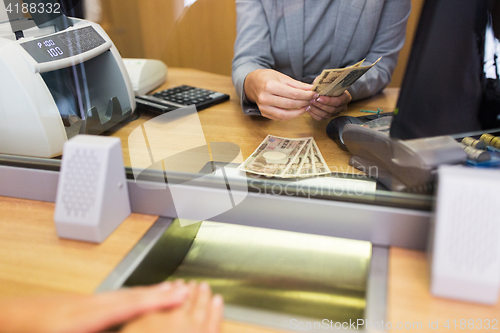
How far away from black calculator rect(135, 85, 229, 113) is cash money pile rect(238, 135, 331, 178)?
0.34 metres

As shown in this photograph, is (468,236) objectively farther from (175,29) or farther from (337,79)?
(175,29)

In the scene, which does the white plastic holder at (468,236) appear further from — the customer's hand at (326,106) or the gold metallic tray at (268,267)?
the customer's hand at (326,106)

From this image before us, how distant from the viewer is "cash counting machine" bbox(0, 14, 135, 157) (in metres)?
0.75

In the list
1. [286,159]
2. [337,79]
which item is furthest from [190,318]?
[337,79]

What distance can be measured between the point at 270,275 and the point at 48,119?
2.04 feet

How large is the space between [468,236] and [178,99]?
92 centimetres

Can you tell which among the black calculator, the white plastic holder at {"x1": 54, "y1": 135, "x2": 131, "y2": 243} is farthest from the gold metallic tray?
the black calculator

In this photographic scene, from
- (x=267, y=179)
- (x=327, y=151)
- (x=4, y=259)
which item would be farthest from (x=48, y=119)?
(x=327, y=151)

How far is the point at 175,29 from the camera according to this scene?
941mm

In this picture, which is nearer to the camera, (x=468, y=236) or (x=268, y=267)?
(x=468, y=236)

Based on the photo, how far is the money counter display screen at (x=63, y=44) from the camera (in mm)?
778

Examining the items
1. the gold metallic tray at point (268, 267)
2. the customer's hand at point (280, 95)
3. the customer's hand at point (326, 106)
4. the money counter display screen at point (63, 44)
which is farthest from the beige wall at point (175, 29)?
the gold metallic tray at point (268, 267)

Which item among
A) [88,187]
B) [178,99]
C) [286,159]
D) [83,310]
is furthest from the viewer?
[178,99]

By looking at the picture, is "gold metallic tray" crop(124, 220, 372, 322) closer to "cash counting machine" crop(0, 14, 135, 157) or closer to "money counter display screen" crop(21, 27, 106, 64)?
"cash counting machine" crop(0, 14, 135, 157)
